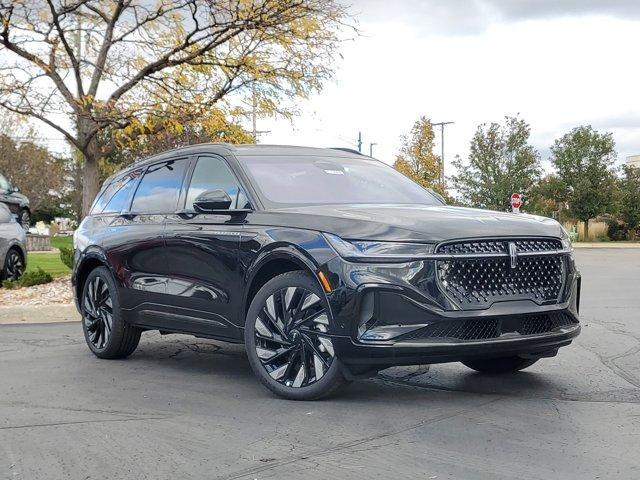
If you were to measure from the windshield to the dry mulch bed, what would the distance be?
6.53 metres

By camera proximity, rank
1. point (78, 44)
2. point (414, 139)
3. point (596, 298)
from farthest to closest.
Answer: point (414, 139), point (78, 44), point (596, 298)

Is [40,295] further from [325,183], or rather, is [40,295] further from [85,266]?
[325,183]

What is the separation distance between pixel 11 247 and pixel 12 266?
33cm

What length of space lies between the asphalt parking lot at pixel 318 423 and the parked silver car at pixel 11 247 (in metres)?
6.89

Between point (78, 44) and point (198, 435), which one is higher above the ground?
point (78, 44)

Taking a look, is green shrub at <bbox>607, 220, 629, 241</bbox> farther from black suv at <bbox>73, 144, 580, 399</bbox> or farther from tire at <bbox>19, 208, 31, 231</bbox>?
black suv at <bbox>73, 144, 580, 399</bbox>

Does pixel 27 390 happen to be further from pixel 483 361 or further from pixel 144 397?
pixel 483 361

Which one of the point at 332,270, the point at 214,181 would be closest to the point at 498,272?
the point at 332,270

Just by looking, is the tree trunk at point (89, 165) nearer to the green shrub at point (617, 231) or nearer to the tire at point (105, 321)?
the tire at point (105, 321)

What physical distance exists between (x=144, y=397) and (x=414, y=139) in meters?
45.5

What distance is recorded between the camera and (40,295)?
1273 cm

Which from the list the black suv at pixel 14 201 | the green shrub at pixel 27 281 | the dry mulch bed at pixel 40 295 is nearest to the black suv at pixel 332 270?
the dry mulch bed at pixel 40 295

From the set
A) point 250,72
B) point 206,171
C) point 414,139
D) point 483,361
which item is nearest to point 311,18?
point 250,72

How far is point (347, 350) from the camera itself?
5043mm
